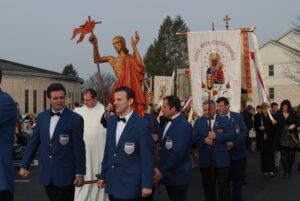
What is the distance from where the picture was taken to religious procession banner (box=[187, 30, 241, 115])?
13.8 metres

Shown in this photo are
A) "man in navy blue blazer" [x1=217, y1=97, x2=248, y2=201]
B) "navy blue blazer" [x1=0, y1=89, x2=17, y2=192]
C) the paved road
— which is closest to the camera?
"navy blue blazer" [x1=0, y1=89, x2=17, y2=192]

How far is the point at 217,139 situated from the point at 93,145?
1996mm

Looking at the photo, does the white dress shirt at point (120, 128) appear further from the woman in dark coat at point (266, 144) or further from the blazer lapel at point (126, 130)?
the woman in dark coat at point (266, 144)

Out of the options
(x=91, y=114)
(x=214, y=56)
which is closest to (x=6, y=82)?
(x=214, y=56)

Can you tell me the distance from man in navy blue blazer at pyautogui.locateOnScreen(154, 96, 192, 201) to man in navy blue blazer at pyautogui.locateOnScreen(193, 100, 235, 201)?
4.28 feet

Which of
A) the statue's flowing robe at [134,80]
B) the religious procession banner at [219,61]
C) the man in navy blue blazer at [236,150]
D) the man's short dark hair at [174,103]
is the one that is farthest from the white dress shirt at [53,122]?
the religious procession banner at [219,61]

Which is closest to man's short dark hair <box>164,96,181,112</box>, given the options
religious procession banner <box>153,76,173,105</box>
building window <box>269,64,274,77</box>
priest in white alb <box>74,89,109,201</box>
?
priest in white alb <box>74,89,109,201</box>

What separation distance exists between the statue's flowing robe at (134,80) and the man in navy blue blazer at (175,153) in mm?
Answer: 1230

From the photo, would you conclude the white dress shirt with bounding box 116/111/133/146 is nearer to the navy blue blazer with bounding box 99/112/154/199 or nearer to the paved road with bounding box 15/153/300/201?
the navy blue blazer with bounding box 99/112/154/199

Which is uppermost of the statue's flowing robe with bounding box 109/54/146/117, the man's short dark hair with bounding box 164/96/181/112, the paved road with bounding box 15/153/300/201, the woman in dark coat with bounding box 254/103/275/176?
the statue's flowing robe with bounding box 109/54/146/117

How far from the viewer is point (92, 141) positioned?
25.8ft

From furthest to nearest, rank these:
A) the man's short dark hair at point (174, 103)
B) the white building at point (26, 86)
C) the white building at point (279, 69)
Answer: the white building at point (279, 69) < the white building at point (26, 86) < the man's short dark hair at point (174, 103)

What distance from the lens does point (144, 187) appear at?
4.48m

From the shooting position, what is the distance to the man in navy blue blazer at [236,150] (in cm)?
825
